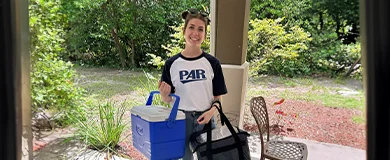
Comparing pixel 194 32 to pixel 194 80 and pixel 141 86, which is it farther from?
pixel 141 86

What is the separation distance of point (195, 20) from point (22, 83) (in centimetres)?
128

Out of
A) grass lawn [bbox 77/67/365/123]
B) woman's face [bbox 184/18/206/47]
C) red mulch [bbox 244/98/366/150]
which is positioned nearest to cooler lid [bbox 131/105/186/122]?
woman's face [bbox 184/18/206/47]

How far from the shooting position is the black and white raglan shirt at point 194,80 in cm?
170

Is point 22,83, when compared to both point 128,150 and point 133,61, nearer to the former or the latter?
point 128,150

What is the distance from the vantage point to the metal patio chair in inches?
84.2

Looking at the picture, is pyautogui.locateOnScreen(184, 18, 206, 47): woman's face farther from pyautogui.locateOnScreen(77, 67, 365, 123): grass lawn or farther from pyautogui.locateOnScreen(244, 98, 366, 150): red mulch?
pyautogui.locateOnScreen(244, 98, 366, 150): red mulch

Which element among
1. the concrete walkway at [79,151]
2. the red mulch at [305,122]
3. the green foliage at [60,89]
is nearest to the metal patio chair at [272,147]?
the concrete walkway at [79,151]

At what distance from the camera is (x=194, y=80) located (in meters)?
1.69

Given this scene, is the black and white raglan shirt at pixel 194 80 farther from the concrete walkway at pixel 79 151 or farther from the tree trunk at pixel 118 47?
the tree trunk at pixel 118 47

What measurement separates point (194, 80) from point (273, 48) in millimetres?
2467

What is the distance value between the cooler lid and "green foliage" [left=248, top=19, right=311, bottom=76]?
2362 millimetres

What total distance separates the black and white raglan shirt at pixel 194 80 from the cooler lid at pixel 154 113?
0.08 metres

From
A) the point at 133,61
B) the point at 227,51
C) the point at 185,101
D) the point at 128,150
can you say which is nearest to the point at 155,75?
the point at 133,61
